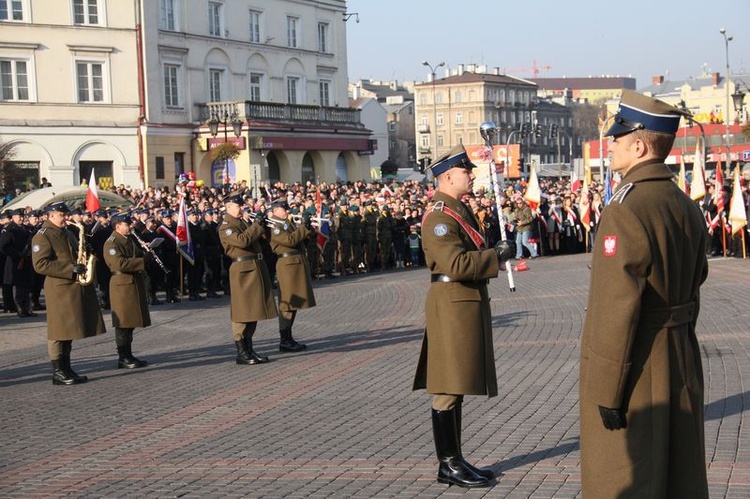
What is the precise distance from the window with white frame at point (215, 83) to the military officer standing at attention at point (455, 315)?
1762 inches

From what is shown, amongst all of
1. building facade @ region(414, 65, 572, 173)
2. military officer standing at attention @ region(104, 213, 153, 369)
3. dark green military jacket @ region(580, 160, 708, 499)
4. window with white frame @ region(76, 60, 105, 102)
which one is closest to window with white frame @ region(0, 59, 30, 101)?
window with white frame @ region(76, 60, 105, 102)

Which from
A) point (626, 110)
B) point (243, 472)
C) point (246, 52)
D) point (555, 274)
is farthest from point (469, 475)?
point (246, 52)

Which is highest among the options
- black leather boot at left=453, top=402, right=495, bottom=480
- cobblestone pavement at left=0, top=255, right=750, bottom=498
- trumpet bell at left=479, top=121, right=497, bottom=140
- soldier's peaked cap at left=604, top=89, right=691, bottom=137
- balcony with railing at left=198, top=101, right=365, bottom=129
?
balcony with railing at left=198, top=101, right=365, bottom=129

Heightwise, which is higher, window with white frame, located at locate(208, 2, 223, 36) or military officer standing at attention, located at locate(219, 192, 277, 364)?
window with white frame, located at locate(208, 2, 223, 36)

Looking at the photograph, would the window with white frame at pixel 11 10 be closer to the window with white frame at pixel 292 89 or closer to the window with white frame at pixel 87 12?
the window with white frame at pixel 87 12

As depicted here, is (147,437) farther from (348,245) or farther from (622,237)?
(348,245)

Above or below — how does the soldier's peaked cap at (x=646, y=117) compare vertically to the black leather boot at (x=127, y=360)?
above

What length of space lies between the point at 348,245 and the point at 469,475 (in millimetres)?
20800

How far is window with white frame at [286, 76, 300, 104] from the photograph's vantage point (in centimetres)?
5623

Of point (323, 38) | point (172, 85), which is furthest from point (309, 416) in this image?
point (323, 38)

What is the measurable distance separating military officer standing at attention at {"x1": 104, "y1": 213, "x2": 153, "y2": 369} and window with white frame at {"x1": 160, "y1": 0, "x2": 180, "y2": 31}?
36.3 meters

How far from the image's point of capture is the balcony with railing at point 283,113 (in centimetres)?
4844

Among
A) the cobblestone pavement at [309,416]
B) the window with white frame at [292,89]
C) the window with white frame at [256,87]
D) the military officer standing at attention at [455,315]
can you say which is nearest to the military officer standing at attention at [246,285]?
the cobblestone pavement at [309,416]

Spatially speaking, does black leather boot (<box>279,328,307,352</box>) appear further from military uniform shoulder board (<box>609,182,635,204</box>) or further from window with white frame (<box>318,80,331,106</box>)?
window with white frame (<box>318,80,331,106</box>)
